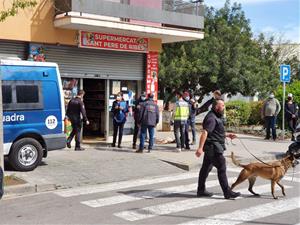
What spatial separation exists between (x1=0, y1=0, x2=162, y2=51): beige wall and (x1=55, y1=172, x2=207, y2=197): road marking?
18.3 ft

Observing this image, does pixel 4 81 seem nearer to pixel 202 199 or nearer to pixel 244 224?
pixel 202 199

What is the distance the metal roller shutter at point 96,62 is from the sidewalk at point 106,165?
227 cm

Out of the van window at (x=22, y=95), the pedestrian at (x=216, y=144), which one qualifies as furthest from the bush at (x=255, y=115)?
the pedestrian at (x=216, y=144)

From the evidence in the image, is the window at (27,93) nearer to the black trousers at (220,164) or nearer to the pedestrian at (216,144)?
the pedestrian at (216,144)

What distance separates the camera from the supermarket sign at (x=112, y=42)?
1432 cm

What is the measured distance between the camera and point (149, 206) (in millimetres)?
7633

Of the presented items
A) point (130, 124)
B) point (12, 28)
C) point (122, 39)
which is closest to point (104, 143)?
point (130, 124)

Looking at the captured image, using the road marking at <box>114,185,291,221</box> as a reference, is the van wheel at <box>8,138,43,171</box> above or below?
above

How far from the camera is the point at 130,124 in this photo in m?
16.2

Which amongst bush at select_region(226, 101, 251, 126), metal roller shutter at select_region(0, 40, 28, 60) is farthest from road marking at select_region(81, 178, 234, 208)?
bush at select_region(226, 101, 251, 126)

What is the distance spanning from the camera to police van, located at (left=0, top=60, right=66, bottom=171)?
32.8 feet

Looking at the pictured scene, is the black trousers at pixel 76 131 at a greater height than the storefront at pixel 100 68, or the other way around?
the storefront at pixel 100 68

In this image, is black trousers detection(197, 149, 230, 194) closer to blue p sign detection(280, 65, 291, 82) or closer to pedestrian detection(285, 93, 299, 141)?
blue p sign detection(280, 65, 291, 82)

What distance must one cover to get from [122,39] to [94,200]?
26.5 feet
